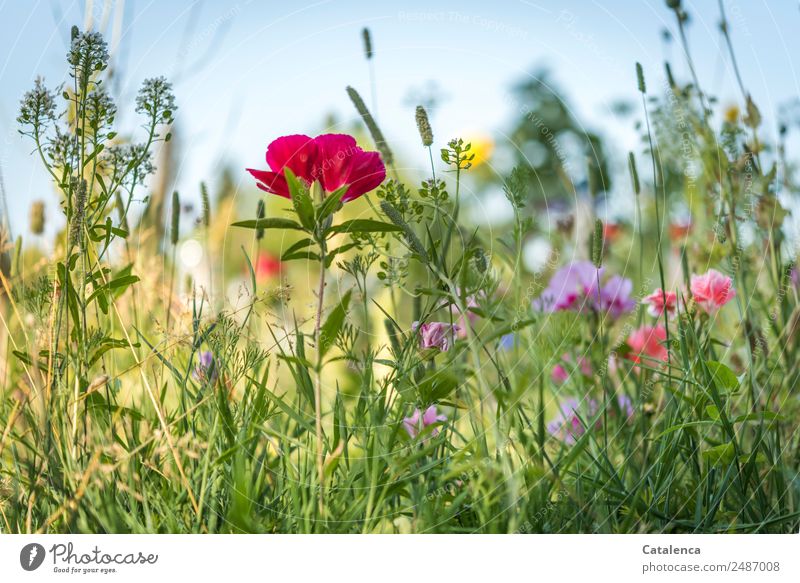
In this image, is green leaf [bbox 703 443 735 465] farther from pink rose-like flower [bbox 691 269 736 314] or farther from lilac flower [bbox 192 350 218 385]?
lilac flower [bbox 192 350 218 385]

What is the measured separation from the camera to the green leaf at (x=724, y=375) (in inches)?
26.1

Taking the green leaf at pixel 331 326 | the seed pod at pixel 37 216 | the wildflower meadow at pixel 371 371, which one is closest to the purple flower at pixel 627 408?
the wildflower meadow at pixel 371 371

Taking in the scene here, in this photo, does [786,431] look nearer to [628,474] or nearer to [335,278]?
[628,474]

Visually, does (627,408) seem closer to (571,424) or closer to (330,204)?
(571,424)

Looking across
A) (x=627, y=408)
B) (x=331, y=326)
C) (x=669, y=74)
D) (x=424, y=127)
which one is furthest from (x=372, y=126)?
(x=627, y=408)

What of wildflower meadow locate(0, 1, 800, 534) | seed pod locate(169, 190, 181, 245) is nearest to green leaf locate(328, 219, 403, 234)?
wildflower meadow locate(0, 1, 800, 534)

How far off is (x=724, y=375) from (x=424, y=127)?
33 centimetres

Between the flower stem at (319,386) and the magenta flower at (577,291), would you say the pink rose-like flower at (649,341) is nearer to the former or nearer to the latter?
the magenta flower at (577,291)

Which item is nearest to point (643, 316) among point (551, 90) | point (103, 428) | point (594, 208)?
point (594, 208)

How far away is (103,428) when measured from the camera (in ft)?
2.17

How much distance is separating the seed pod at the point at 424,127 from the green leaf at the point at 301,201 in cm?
11

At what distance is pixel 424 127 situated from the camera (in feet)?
1.99

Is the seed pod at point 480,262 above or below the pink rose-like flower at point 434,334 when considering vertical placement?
above
